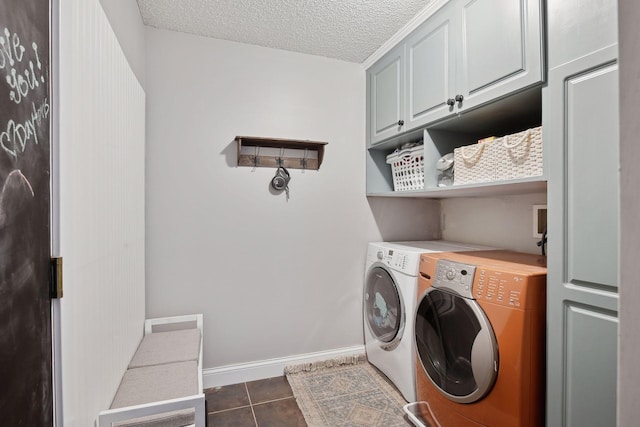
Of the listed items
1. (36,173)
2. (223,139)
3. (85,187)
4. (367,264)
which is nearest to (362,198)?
(367,264)

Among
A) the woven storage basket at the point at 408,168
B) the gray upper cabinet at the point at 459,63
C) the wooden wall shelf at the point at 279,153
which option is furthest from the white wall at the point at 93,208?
the woven storage basket at the point at 408,168

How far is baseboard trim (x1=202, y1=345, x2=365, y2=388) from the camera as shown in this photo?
216 centimetres

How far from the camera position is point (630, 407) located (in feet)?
1.15

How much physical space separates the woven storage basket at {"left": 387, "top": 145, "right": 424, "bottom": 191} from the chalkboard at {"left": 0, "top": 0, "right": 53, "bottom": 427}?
1863 millimetres

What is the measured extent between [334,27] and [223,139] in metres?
1.06

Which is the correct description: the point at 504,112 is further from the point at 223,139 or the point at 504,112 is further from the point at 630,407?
the point at 223,139

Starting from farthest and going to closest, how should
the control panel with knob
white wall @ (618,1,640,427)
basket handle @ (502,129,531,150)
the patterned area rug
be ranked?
the patterned area rug
the control panel with knob
basket handle @ (502,129,531,150)
white wall @ (618,1,640,427)

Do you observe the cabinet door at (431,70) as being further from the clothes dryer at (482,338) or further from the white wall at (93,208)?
the white wall at (93,208)

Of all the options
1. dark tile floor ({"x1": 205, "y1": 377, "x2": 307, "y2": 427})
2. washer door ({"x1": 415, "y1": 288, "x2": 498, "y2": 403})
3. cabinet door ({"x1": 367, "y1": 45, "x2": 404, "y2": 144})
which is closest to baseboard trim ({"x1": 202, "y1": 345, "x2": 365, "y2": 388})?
dark tile floor ({"x1": 205, "y1": 377, "x2": 307, "y2": 427})

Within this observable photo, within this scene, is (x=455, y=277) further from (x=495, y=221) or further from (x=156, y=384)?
(x=156, y=384)

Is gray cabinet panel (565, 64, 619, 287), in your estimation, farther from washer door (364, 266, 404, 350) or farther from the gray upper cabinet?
washer door (364, 266, 404, 350)

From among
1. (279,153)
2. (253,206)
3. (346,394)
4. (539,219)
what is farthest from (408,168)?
(346,394)

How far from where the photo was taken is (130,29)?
164 centimetres

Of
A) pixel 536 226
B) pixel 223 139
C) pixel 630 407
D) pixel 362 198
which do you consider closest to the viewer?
pixel 630 407
